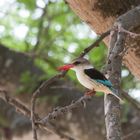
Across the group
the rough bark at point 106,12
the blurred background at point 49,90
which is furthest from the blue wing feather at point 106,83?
the blurred background at point 49,90

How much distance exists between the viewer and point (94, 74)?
1.77 meters

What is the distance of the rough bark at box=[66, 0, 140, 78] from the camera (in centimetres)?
195

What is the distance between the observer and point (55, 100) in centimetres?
346

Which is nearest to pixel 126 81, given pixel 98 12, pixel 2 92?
pixel 2 92

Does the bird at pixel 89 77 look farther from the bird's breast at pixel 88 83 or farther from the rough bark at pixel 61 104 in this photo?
the rough bark at pixel 61 104

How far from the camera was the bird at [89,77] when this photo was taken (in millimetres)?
1688

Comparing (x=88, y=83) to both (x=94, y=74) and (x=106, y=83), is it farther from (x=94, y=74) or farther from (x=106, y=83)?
(x=106, y=83)

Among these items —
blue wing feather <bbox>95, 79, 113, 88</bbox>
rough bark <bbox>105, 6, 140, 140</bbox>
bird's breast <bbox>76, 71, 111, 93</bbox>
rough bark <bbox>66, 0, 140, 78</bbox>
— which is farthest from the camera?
rough bark <bbox>66, 0, 140, 78</bbox>

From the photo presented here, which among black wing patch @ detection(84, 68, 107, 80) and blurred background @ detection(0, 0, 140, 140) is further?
blurred background @ detection(0, 0, 140, 140)

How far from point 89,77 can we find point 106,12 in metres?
0.31

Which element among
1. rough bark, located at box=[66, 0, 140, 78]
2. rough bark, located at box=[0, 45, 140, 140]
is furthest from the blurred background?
rough bark, located at box=[66, 0, 140, 78]

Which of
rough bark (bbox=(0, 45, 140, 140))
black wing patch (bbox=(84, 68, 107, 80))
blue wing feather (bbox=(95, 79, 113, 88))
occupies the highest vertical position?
rough bark (bbox=(0, 45, 140, 140))

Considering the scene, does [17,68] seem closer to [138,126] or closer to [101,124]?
[101,124]

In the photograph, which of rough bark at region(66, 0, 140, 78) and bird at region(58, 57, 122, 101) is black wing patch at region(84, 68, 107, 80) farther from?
rough bark at region(66, 0, 140, 78)
